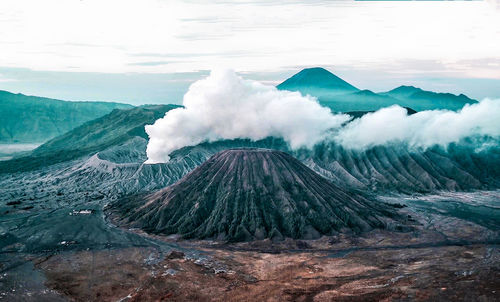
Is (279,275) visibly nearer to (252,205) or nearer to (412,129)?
(252,205)

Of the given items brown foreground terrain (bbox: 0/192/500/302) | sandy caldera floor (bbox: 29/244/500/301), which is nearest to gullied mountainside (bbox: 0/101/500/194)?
brown foreground terrain (bbox: 0/192/500/302)

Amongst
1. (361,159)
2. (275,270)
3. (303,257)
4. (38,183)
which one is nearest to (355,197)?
(303,257)

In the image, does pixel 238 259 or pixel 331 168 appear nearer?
pixel 238 259

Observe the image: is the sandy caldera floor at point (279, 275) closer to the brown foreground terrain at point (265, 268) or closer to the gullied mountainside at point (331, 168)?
the brown foreground terrain at point (265, 268)

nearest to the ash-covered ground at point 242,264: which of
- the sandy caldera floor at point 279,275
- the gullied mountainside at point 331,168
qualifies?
the sandy caldera floor at point 279,275

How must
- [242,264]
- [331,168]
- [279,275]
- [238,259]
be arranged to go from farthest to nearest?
[331,168], [238,259], [242,264], [279,275]

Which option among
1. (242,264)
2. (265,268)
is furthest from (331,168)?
(265,268)
